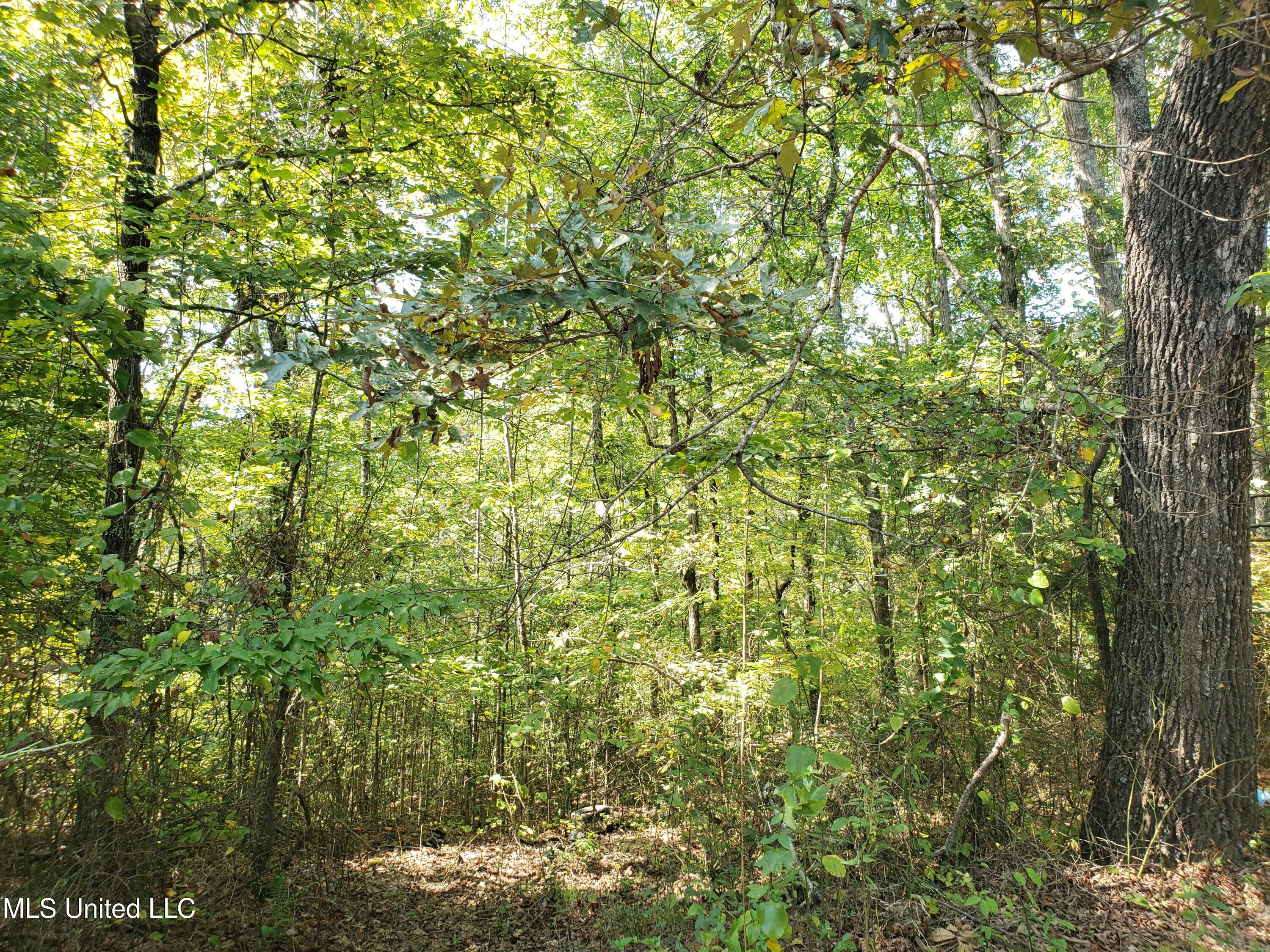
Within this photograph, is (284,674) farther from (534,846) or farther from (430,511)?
(534,846)

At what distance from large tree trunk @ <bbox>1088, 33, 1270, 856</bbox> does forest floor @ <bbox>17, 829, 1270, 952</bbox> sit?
1.23ft

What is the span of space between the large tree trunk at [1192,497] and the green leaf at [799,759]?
3.06 meters

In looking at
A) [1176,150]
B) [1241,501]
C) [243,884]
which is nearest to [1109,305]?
[1176,150]

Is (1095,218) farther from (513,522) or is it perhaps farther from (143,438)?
(143,438)

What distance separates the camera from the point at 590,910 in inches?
190

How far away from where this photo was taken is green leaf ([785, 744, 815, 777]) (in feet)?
4.77

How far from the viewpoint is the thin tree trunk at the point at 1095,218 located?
17.3 feet

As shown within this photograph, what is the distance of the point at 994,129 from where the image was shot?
64.8 inches

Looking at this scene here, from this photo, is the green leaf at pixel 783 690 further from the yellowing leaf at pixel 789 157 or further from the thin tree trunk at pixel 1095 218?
the thin tree trunk at pixel 1095 218

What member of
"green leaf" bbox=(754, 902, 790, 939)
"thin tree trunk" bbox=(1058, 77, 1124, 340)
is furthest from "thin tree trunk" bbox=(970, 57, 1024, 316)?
"green leaf" bbox=(754, 902, 790, 939)

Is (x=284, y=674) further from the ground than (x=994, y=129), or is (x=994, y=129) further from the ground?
(x=994, y=129)

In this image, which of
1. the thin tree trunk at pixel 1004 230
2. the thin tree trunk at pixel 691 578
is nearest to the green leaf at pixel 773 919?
the thin tree trunk at pixel 691 578

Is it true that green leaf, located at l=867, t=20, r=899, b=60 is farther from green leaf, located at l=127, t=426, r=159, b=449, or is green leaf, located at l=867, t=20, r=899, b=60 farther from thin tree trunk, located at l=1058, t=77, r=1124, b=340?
thin tree trunk, located at l=1058, t=77, r=1124, b=340

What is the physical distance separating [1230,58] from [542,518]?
6261 millimetres
